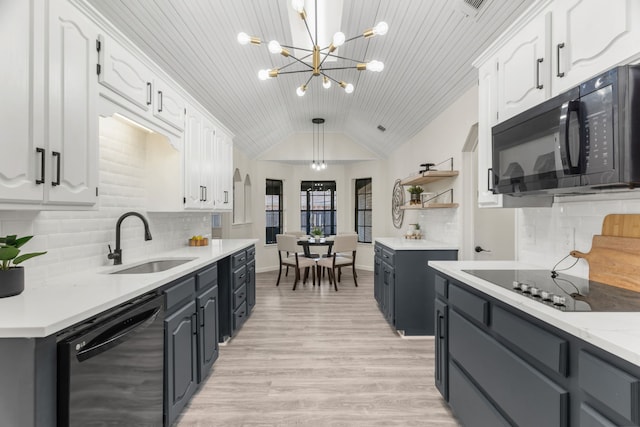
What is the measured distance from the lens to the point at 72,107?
4.83ft

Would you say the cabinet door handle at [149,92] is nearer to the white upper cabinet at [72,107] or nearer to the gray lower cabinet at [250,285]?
the white upper cabinet at [72,107]

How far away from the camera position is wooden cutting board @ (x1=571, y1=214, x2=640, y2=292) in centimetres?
139

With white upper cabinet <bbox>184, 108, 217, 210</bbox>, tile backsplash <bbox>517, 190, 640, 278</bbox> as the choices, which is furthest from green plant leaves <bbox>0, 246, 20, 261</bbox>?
tile backsplash <bbox>517, 190, 640, 278</bbox>

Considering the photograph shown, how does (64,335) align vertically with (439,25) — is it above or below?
below

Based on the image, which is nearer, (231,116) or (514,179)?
(514,179)

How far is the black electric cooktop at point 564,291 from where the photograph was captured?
1146 millimetres

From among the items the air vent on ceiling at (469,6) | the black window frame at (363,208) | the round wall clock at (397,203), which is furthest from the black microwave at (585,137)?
the black window frame at (363,208)

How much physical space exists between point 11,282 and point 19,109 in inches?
28.6

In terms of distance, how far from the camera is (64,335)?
1077 millimetres

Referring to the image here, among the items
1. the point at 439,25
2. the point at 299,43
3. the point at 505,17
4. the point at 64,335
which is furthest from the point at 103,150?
the point at 505,17

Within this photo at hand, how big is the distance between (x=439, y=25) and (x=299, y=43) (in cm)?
138

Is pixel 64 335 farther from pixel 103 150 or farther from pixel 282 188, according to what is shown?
pixel 282 188

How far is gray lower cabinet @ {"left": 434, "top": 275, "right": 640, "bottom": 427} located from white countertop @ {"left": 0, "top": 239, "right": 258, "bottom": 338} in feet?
5.51

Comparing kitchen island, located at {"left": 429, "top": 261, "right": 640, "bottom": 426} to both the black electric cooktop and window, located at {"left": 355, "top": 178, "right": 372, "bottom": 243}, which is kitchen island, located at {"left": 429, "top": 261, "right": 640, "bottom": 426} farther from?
window, located at {"left": 355, "top": 178, "right": 372, "bottom": 243}
